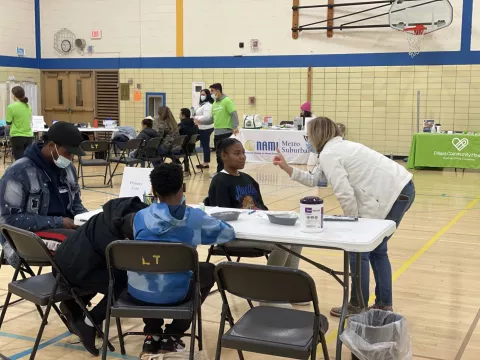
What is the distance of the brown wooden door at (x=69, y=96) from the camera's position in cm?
1656

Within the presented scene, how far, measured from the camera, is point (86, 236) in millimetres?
3166

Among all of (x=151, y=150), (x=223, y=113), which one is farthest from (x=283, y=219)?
(x=223, y=113)

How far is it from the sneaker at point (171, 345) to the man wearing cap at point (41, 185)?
0.95 metres

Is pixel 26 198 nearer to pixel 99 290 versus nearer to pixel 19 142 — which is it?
pixel 99 290

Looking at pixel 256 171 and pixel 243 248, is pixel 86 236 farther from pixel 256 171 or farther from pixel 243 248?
pixel 256 171

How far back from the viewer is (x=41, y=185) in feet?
12.4

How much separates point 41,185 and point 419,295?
268 cm

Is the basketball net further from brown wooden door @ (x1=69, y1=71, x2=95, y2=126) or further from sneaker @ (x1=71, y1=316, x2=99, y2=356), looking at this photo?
sneaker @ (x1=71, y1=316, x2=99, y2=356)

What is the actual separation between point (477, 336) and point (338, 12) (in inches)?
429

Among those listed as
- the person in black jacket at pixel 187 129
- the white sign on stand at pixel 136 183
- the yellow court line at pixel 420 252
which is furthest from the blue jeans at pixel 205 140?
the white sign on stand at pixel 136 183

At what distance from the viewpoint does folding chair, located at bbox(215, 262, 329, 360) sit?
8.01ft

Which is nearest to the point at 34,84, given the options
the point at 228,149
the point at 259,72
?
the point at 259,72

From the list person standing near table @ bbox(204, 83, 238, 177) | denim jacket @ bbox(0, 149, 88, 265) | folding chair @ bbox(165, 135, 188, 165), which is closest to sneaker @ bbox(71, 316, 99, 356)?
denim jacket @ bbox(0, 149, 88, 265)

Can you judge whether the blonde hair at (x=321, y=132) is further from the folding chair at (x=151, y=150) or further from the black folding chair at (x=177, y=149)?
the black folding chair at (x=177, y=149)
